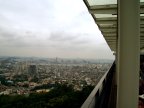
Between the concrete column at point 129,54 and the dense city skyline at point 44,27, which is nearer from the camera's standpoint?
the concrete column at point 129,54

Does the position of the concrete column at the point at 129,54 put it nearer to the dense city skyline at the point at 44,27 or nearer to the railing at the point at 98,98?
the railing at the point at 98,98

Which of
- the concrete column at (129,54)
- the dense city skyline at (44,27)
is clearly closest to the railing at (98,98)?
the concrete column at (129,54)

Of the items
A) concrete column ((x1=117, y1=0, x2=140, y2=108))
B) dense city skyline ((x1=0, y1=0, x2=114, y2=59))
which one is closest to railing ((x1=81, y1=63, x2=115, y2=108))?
concrete column ((x1=117, y1=0, x2=140, y2=108))

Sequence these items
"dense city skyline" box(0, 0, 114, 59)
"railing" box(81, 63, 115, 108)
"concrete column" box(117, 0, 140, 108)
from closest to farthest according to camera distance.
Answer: "concrete column" box(117, 0, 140, 108)
"railing" box(81, 63, 115, 108)
"dense city skyline" box(0, 0, 114, 59)

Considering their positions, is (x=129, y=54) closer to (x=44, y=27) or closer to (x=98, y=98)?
(x=98, y=98)

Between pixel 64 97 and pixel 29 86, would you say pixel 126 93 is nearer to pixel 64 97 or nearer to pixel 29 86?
pixel 64 97

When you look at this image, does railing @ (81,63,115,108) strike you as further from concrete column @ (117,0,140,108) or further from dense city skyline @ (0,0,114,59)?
dense city skyline @ (0,0,114,59)

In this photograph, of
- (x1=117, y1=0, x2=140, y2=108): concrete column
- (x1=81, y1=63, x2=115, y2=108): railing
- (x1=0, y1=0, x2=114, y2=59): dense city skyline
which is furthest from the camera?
(x1=0, y1=0, x2=114, y2=59): dense city skyline

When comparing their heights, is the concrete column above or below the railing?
above
